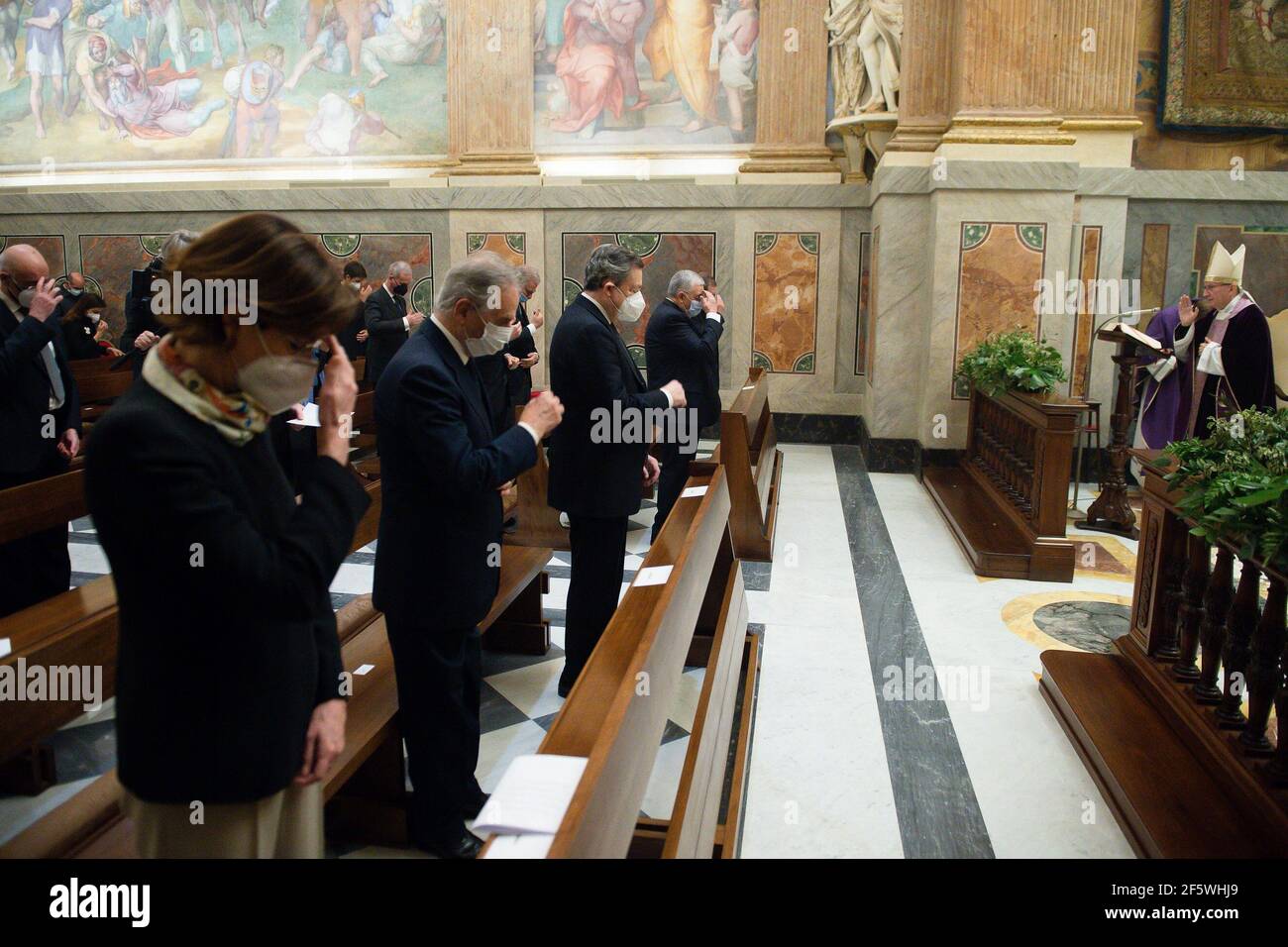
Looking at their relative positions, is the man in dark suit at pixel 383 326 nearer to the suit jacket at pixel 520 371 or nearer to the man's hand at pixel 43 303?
the suit jacket at pixel 520 371

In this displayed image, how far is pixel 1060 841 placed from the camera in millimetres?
3184

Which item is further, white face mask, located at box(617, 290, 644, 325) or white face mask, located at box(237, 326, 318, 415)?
white face mask, located at box(617, 290, 644, 325)

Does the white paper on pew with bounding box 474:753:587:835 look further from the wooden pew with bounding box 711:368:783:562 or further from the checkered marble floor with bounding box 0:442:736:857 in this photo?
the wooden pew with bounding box 711:368:783:562

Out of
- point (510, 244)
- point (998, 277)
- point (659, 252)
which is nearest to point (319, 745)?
point (998, 277)

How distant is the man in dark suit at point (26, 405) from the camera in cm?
402

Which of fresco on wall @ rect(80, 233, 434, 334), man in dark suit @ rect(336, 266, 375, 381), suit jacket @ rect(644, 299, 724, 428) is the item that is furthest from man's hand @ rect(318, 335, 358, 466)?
fresco on wall @ rect(80, 233, 434, 334)

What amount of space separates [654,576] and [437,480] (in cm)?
69

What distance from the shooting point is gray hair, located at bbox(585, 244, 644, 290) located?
12.6 feet

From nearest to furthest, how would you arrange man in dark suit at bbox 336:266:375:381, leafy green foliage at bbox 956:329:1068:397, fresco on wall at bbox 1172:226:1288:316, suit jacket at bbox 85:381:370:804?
suit jacket at bbox 85:381:370:804 < leafy green foliage at bbox 956:329:1068:397 < man in dark suit at bbox 336:266:375:381 < fresco on wall at bbox 1172:226:1288:316

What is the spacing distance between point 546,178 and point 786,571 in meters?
7.30

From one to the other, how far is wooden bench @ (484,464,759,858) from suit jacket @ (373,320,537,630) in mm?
488

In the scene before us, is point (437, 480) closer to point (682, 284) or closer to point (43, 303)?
point (43, 303)
